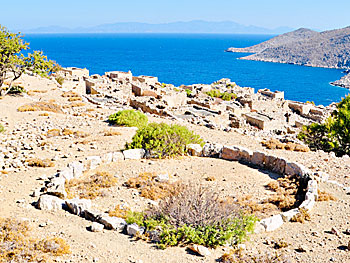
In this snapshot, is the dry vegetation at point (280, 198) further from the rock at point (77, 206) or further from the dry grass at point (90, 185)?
the rock at point (77, 206)

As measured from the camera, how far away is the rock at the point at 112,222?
25.4 feet

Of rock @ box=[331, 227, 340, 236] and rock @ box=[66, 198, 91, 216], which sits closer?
rock @ box=[331, 227, 340, 236]

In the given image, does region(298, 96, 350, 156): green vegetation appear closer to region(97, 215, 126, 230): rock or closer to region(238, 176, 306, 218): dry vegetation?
region(238, 176, 306, 218): dry vegetation

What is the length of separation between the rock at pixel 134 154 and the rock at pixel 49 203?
13.1 ft

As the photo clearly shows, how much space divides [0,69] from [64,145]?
12.6m

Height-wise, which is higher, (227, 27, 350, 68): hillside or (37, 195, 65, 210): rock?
(227, 27, 350, 68): hillside

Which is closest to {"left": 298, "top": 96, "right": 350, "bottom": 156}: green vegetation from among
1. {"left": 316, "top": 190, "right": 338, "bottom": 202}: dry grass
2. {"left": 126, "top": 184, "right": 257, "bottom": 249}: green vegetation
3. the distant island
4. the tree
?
{"left": 316, "top": 190, "right": 338, "bottom": 202}: dry grass

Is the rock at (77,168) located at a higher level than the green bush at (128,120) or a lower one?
lower

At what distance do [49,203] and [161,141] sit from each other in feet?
16.5

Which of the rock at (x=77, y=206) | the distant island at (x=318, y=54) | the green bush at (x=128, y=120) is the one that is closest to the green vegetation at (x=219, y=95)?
the green bush at (x=128, y=120)

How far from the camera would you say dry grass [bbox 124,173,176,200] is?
990 centimetres

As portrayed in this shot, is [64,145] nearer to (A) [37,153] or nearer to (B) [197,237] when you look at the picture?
(A) [37,153]

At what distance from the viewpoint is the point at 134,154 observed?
12.6 m

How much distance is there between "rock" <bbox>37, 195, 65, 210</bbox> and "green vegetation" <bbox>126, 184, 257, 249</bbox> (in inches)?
72.6
